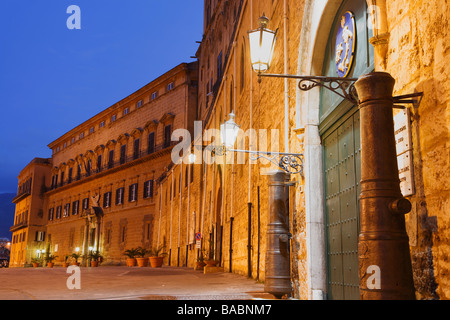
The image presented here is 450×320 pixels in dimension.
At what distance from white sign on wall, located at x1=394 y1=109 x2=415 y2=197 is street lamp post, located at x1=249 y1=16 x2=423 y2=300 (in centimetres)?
58

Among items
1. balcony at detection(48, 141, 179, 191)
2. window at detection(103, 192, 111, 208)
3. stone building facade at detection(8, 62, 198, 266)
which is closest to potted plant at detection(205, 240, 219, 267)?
stone building facade at detection(8, 62, 198, 266)

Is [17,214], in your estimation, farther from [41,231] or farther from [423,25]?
[423,25]

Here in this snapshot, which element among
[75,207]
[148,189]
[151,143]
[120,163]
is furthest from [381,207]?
[75,207]

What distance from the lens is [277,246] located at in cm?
639

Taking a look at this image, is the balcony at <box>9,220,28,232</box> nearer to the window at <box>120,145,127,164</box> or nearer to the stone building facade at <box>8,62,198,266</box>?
the stone building facade at <box>8,62,198,266</box>

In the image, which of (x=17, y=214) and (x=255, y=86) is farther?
(x=17, y=214)

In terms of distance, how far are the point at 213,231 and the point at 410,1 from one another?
15.4m

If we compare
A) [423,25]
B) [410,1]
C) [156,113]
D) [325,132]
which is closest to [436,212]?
[423,25]

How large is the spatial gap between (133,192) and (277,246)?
35.2 metres

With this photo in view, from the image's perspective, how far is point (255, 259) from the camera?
34.0 feet

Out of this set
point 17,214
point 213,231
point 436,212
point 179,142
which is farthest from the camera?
point 17,214

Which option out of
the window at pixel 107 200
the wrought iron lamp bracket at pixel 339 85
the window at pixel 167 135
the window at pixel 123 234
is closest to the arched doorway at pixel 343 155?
the wrought iron lamp bracket at pixel 339 85

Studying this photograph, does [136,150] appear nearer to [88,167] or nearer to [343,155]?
[88,167]

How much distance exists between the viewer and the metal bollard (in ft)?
20.6
